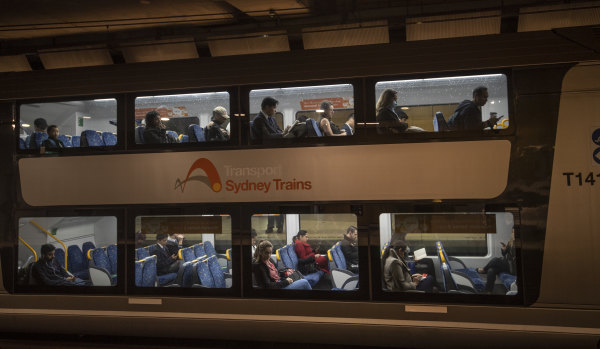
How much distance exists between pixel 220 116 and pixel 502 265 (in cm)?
313

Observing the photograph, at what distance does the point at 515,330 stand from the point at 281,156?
8.98 ft

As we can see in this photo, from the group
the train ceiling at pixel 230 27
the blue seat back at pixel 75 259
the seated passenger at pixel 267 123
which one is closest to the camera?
the train ceiling at pixel 230 27

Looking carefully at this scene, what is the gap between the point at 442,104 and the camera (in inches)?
159

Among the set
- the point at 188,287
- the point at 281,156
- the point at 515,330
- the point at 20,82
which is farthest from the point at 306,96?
the point at 20,82

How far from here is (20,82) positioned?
4945 mm

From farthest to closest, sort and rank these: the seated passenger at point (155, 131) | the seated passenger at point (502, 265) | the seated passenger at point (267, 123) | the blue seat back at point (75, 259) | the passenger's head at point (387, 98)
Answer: the blue seat back at point (75, 259) → the seated passenger at point (155, 131) → the seated passenger at point (267, 123) → the passenger's head at point (387, 98) → the seated passenger at point (502, 265)

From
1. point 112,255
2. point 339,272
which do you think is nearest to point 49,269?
point 112,255

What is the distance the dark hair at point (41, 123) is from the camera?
4887 mm

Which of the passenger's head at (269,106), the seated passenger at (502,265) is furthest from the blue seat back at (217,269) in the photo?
the seated passenger at (502,265)

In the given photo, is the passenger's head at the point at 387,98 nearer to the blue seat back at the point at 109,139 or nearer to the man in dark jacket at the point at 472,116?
the man in dark jacket at the point at 472,116

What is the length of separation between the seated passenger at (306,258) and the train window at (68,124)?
230 centimetres

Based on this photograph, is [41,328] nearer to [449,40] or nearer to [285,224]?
[285,224]

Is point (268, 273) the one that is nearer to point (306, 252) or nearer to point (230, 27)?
point (306, 252)

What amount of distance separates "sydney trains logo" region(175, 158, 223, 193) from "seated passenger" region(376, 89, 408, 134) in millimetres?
1725
